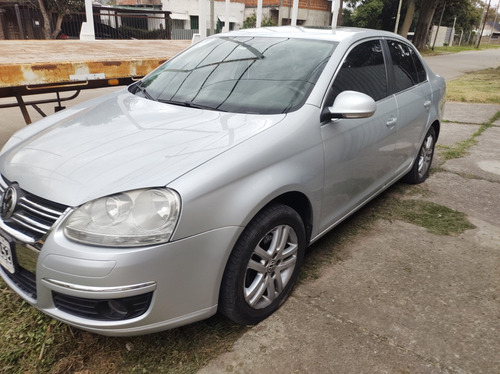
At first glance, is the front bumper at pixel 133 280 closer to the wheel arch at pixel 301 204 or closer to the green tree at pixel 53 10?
the wheel arch at pixel 301 204

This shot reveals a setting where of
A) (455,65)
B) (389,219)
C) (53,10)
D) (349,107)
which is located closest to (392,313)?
(349,107)

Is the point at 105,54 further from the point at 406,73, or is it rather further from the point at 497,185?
the point at 497,185

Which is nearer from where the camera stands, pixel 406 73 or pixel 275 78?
pixel 275 78

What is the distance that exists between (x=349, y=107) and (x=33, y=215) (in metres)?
1.77

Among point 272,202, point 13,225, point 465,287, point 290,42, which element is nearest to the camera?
point 13,225

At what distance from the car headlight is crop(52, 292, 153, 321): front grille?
262mm

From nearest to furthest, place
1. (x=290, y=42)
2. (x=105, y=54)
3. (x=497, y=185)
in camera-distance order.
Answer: (x=290, y=42) < (x=497, y=185) < (x=105, y=54)

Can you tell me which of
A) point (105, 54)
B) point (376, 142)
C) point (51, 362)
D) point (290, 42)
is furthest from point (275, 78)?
point (105, 54)

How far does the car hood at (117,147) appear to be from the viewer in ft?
6.10

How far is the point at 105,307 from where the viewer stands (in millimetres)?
1818

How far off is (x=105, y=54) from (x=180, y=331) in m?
3.71

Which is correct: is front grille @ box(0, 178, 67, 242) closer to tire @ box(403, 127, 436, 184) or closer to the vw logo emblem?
the vw logo emblem

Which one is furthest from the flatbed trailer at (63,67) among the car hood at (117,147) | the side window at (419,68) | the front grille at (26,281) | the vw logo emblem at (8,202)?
the side window at (419,68)

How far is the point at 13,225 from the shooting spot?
1954mm
